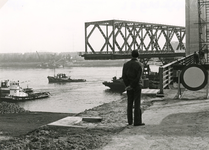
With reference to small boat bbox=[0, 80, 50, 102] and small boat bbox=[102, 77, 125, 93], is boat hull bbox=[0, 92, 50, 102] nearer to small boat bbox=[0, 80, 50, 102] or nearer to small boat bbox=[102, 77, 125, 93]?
small boat bbox=[0, 80, 50, 102]

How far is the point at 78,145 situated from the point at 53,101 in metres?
55.2

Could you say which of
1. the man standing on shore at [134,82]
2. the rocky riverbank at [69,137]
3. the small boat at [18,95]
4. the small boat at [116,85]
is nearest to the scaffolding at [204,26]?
the man standing on shore at [134,82]

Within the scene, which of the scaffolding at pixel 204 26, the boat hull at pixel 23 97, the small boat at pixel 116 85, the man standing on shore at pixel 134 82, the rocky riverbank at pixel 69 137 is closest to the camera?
the rocky riverbank at pixel 69 137

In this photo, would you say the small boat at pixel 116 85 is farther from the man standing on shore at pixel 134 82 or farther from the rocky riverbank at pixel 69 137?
the man standing on shore at pixel 134 82

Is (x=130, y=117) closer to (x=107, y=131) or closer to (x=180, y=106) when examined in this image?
(x=107, y=131)

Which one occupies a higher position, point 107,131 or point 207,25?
point 207,25

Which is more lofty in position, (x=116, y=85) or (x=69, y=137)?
(x=69, y=137)

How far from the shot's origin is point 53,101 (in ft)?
196

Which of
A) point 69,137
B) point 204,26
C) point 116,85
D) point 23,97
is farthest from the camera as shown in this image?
point 116,85

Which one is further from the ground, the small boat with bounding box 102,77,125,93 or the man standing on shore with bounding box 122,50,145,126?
the man standing on shore with bounding box 122,50,145,126

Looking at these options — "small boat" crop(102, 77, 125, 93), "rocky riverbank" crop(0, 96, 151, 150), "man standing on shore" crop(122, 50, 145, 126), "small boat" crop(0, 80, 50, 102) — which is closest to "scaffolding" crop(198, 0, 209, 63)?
"man standing on shore" crop(122, 50, 145, 126)

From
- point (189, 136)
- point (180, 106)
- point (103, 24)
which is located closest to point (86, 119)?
point (189, 136)

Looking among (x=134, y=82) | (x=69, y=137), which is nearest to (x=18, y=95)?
(x=134, y=82)

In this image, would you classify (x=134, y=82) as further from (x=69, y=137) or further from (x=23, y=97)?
(x=23, y=97)
